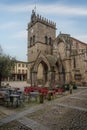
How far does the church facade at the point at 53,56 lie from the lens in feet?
108

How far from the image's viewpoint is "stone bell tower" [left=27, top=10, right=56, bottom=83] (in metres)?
52.4

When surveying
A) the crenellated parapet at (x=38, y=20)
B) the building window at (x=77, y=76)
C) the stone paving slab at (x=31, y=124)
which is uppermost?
the crenellated parapet at (x=38, y=20)

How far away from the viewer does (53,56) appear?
3684 centimetres

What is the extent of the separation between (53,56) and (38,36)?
1663cm

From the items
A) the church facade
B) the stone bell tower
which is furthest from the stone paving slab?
the stone bell tower

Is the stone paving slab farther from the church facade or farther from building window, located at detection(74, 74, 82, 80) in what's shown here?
building window, located at detection(74, 74, 82, 80)

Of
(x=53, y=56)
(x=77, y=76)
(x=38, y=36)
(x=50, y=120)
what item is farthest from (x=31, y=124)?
(x=38, y=36)

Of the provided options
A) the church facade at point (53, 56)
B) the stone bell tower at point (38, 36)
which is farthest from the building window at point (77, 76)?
the stone bell tower at point (38, 36)

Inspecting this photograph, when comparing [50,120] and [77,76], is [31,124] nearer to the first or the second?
[50,120]

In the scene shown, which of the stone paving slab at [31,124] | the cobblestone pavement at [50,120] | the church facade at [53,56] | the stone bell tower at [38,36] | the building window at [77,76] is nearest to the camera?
the stone paving slab at [31,124]

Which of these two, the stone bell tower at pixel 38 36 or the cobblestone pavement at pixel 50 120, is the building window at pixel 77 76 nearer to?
the stone bell tower at pixel 38 36

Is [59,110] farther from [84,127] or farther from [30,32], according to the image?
[30,32]

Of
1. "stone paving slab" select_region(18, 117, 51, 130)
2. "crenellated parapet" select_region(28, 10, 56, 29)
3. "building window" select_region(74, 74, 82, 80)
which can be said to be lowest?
"stone paving slab" select_region(18, 117, 51, 130)

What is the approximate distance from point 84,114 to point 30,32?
46126 mm
